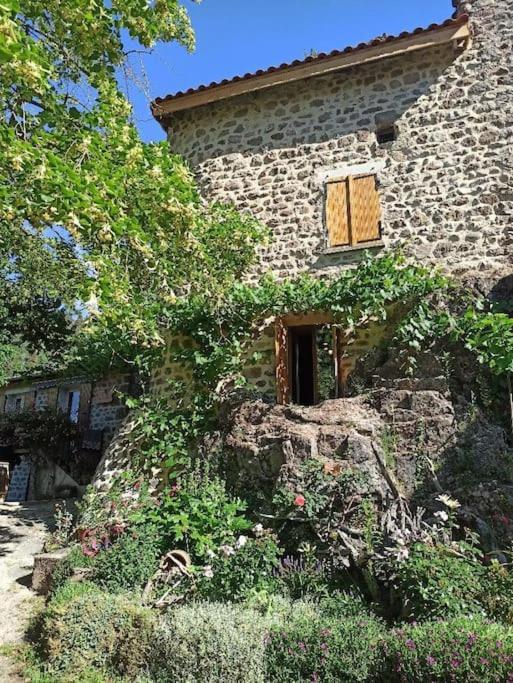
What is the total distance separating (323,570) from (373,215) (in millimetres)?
5722

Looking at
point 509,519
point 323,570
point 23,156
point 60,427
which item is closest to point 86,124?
point 23,156

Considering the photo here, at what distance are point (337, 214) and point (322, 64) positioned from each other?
255cm

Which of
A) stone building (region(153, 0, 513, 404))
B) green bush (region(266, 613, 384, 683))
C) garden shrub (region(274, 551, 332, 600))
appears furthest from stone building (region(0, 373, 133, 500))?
green bush (region(266, 613, 384, 683))

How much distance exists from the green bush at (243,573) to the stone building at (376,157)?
3046mm

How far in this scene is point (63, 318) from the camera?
1191 cm

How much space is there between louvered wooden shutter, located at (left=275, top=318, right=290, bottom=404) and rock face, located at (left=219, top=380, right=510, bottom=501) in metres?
0.73

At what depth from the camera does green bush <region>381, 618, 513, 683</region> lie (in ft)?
10.7

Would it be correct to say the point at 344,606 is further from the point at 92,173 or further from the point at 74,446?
the point at 74,446

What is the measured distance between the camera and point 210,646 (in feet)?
13.9

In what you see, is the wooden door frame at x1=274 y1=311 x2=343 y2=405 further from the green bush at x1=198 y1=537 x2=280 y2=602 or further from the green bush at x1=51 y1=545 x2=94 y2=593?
the green bush at x1=51 y1=545 x2=94 y2=593

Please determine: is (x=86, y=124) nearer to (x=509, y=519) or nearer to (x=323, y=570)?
(x=323, y=570)

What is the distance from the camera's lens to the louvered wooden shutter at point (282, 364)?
841cm

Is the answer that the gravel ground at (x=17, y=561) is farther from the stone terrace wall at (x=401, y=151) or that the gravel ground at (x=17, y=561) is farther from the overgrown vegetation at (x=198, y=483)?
the stone terrace wall at (x=401, y=151)

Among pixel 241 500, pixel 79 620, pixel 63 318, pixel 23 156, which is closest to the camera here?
pixel 23 156
